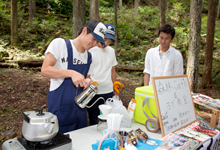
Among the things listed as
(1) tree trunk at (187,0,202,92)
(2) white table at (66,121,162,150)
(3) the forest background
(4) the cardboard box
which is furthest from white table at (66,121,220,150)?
(1) tree trunk at (187,0,202,92)

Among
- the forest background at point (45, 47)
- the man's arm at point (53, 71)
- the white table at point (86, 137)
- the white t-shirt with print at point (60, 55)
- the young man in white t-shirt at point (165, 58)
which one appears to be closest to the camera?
the white table at point (86, 137)

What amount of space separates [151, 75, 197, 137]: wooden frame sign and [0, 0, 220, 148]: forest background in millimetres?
2790

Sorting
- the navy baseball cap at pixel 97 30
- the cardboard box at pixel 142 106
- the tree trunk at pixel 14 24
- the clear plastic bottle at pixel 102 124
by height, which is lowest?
the clear plastic bottle at pixel 102 124

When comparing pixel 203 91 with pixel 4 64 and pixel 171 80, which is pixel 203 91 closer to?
pixel 171 80

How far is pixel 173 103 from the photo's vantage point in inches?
60.0

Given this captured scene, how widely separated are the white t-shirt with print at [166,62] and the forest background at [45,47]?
99.4 inches

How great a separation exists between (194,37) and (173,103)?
2.96 m

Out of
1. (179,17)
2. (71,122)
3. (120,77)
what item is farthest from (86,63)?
(179,17)

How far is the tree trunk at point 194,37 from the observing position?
370cm

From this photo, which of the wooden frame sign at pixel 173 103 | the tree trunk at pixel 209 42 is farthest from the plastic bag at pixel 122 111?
the tree trunk at pixel 209 42

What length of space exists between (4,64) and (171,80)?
6.29 metres

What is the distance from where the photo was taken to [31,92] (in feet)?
14.7

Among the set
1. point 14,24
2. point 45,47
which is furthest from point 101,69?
point 14,24

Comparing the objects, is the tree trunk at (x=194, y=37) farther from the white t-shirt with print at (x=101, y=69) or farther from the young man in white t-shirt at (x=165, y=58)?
the white t-shirt with print at (x=101, y=69)
